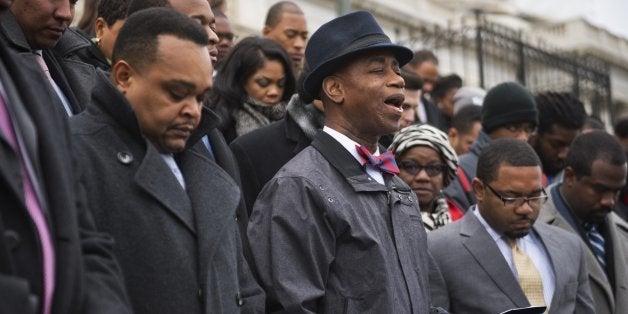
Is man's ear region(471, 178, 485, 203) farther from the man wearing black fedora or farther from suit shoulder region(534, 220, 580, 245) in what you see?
the man wearing black fedora

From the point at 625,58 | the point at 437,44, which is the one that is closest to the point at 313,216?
the point at 437,44

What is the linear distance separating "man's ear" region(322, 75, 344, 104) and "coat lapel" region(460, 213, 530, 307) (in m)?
1.42

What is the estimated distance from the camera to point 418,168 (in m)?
7.00

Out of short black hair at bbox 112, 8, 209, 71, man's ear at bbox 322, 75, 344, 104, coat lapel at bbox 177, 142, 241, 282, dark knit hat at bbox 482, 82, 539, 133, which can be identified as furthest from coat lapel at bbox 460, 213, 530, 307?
short black hair at bbox 112, 8, 209, 71

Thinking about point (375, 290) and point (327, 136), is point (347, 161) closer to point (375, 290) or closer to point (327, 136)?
point (327, 136)

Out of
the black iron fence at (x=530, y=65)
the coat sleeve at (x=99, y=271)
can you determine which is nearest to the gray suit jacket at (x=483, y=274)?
the coat sleeve at (x=99, y=271)

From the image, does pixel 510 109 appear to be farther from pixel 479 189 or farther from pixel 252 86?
pixel 252 86

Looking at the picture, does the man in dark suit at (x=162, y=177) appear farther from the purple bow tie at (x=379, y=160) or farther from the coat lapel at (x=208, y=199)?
the purple bow tie at (x=379, y=160)

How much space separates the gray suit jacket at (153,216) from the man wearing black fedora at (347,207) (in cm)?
60

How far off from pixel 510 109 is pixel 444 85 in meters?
3.48

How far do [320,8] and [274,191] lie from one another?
14.5 m

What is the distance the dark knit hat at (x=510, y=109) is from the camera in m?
8.39

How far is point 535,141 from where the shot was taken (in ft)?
30.0

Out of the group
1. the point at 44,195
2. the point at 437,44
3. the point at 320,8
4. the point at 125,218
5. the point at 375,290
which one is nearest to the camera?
the point at 44,195
